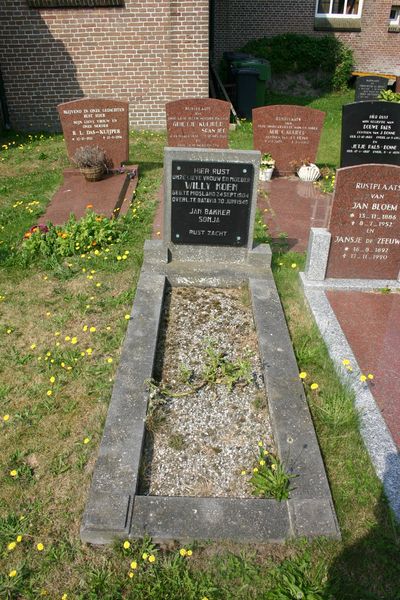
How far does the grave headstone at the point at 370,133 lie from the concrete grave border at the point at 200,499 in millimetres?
5446

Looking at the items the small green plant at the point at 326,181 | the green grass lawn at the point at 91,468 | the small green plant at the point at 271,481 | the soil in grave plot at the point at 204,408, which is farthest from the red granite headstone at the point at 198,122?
the small green plant at the point at 271,481

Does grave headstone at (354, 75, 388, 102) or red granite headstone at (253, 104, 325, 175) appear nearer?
red granite headstone at (253, 104, 325, 175)

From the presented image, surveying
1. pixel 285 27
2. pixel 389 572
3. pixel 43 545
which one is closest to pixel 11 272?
pixel 43 545

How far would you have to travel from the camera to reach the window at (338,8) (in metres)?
21.0

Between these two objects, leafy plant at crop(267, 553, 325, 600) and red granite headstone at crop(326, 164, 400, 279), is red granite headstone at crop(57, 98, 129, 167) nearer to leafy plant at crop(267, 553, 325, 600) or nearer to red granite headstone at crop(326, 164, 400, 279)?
red granite headstone at crop(326, 164, 400, 279)

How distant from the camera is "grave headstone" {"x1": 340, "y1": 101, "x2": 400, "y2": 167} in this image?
334 inches

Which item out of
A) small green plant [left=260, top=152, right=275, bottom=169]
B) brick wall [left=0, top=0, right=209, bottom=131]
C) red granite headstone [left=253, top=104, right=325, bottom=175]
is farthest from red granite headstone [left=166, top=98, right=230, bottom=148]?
brick wall [left=0, top=0, right=209, bottom=131]

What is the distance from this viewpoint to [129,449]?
3369 millimetres

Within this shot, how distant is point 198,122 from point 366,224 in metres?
5.39

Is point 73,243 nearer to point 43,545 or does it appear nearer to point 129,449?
point 129,449

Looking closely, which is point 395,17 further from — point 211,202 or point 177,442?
point 177,442

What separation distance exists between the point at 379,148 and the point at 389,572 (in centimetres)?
782

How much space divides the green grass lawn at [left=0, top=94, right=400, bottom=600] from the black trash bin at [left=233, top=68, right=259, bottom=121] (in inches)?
410

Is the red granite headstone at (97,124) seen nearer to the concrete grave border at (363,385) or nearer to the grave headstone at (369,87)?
the concrete grave border at (363,385)
